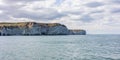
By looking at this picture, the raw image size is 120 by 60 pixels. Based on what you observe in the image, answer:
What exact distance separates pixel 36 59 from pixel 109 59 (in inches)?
482

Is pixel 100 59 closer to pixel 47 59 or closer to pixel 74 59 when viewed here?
pixel 74 59

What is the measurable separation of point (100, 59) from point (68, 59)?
534cm

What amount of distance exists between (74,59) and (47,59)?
453 centimetres

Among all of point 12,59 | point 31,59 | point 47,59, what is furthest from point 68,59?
point 12,59

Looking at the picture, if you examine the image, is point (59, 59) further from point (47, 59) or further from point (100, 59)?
point (100, 59)

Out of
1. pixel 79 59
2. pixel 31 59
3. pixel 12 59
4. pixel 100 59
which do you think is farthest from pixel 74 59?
pixel 12 59

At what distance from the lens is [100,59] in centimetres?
3975

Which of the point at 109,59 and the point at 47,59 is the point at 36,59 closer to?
the point at 47,59

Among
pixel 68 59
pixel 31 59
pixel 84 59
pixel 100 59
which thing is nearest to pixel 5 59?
pixel 31 59

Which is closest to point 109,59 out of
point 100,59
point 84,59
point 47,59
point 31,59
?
point 100,59

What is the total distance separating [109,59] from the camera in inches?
1572

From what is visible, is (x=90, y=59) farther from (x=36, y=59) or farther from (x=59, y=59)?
(x=36, y=59)

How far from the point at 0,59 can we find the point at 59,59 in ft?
32.3

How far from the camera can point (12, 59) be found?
3997 cm
